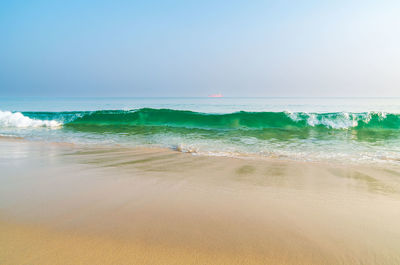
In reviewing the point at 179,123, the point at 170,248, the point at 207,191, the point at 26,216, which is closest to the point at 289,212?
the point at 207,191

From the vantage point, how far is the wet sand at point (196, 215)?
1704mm

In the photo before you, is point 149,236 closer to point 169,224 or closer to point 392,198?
point 169,224

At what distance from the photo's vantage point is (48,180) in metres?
3.37

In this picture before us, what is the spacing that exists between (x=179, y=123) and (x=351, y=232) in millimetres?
13815

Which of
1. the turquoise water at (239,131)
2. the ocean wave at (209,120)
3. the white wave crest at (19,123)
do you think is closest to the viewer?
the turquoise water at (239,131)

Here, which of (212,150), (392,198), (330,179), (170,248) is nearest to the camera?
(170,248)

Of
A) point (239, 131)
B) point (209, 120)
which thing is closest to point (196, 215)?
point (239, 131)

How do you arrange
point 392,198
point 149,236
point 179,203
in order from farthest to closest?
point 392,198 → point 179,203 → point 149,236

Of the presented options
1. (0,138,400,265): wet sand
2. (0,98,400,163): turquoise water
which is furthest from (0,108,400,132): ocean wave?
(0,138,400,265): wet sand

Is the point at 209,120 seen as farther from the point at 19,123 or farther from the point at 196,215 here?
the point at 196,215

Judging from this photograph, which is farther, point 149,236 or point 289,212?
point 289,212

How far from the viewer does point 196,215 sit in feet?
7.68

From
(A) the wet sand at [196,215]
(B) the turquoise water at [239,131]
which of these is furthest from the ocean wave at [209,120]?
(A) the wet sand at [196,215]

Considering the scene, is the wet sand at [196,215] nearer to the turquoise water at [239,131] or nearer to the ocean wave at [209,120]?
the turquoise water at [239,131]
